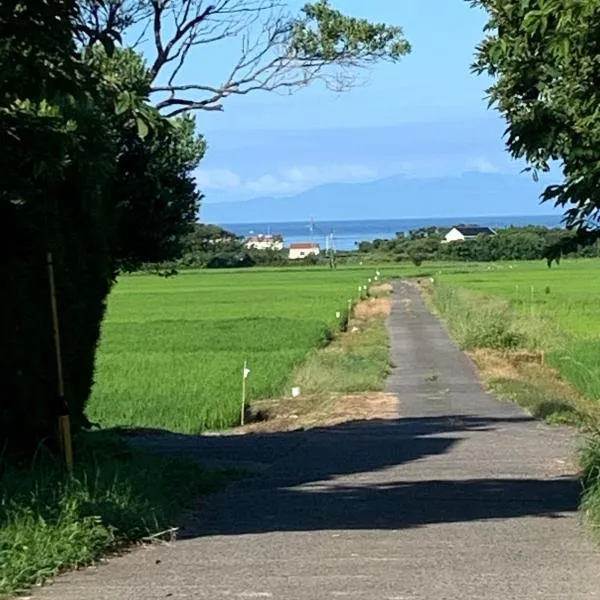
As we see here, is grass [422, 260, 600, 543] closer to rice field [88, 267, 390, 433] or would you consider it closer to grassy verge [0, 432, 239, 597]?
grassy verge [0, 432, 239, 597]

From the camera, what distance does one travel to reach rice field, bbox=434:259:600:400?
1252 inches

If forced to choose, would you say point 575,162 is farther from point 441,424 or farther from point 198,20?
point 441,424

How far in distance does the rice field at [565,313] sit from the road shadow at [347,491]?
12.6 metres

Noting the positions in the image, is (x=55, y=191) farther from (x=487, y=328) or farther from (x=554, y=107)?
(x=487, y=328)

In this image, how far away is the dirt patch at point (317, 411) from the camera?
23.7 m

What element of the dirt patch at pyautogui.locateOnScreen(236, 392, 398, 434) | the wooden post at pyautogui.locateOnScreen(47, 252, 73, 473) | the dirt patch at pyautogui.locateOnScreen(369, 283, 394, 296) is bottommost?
the dirt patch at pyautogui.locateOnScreen(369, 283, 394, 296)

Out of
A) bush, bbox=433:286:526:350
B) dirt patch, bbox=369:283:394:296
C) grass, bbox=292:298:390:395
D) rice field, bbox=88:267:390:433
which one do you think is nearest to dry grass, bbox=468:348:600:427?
bush, bbox=433:286:526:350

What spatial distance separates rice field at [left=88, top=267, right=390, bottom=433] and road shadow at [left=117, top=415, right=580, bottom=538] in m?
7.41

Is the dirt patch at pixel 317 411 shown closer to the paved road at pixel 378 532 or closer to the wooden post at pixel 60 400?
the paved road at pixel 378 532

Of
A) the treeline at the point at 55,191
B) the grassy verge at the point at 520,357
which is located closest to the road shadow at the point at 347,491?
the treeline at the point at 55,191

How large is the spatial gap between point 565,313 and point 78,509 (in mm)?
49514

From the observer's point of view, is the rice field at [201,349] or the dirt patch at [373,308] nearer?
the rice field at [201,349]

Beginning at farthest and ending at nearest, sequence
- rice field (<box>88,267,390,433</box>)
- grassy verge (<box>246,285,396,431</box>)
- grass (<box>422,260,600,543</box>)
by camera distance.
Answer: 1. rice field (<box>88,267,390,433</box>)
2. grassy verge (<box>246,285,396,431</box>)
3. grass (<box>422,260,600,543</box>)

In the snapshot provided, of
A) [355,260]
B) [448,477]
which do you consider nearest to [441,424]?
[448,477]
